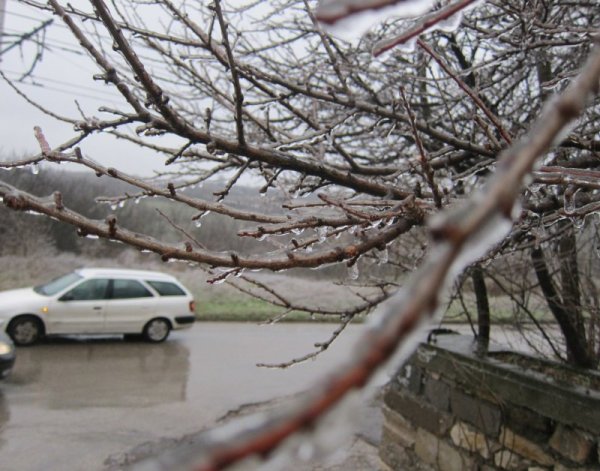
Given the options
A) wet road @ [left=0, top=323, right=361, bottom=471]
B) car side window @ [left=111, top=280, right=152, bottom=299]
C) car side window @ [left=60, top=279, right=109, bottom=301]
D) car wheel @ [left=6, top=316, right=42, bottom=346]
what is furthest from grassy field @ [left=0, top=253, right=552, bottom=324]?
car wheel @ [left=6, top=316, right=42, bottom=346]

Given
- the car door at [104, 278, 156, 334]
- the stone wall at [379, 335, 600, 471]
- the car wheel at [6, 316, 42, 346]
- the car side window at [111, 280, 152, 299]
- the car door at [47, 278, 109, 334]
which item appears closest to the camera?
the stone wall at [379, 335, 600, 471]

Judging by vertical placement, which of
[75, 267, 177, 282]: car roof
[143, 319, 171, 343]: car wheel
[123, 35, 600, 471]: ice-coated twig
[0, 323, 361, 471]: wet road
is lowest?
[0, 323, 361, 471]: wet road

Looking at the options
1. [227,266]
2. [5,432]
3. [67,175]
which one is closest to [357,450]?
[5,432]

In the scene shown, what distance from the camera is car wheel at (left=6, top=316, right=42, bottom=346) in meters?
9.88

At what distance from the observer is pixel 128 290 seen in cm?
1097

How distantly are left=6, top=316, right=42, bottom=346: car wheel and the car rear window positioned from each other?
2.32 m

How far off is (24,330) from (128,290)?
6.58ft

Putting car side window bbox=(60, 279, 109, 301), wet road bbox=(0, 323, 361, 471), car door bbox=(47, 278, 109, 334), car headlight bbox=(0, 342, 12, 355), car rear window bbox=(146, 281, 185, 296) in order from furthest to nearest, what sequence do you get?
car rear window bbox=(146, 281, 185, 296), car side window bbox=(60, 279, 109, 301), car door bbox=(47, 278, 109, 334), car headlight bbox=(0, 342, 12, 355), wet road bbox=(0, 323, 361, 471)

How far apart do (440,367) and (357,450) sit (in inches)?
84.4

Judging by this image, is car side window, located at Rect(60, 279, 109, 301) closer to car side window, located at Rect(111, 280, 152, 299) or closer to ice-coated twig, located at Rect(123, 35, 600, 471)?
car side window, located at Rect(111, 280, 152, 299)

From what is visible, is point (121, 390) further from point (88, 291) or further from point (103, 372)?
point (88, 291)

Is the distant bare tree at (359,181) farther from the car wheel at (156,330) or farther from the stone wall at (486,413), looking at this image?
the car wheel at (156,330)

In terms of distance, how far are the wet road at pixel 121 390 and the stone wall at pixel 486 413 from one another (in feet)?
9.42

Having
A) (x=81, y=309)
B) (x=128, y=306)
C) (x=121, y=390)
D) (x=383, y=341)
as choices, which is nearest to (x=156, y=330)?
(x=128, y=306)
